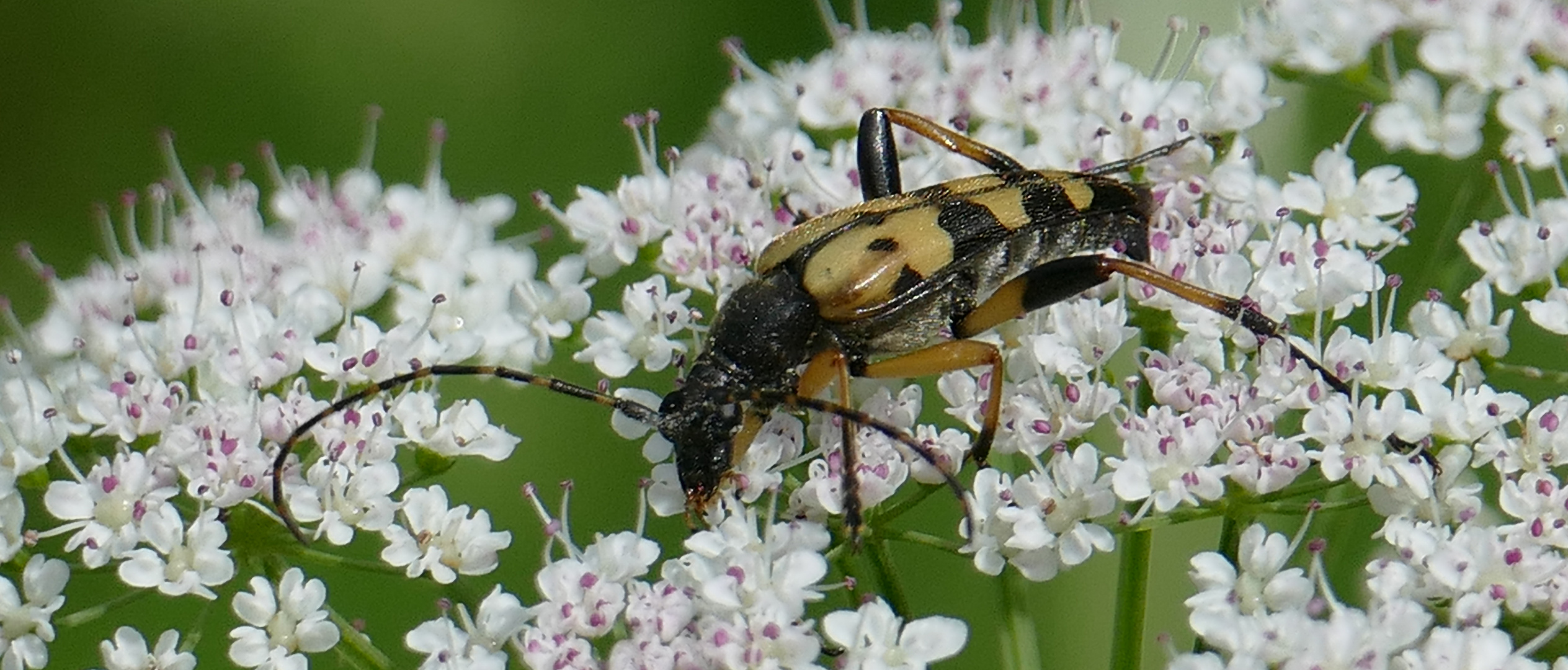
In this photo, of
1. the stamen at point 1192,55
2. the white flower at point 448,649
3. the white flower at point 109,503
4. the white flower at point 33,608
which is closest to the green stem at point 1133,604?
the white flower at point 448,649

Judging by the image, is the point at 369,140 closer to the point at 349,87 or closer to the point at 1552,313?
the point at 349,87

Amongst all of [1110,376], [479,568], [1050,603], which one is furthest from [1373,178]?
[479,568]

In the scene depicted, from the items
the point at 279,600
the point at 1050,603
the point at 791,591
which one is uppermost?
the point at 279,600

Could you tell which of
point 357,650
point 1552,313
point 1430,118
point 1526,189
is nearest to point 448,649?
point 357,650

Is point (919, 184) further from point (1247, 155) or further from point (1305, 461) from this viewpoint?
point (1305, 461)

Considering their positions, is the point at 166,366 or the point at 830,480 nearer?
the point at 830,480

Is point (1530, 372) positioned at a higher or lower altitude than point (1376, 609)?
higher

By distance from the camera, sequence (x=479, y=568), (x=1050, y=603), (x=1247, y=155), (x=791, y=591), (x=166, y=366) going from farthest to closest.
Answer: (x=1050, y=603)
(x=1247, y=155)
(x=166, y=366)
(x=479, y=568)
(x=791, y=591)
